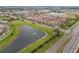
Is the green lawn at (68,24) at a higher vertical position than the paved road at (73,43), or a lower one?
higher

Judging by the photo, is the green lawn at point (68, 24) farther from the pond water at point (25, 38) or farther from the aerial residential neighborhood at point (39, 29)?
the pond water at point (25, 38)

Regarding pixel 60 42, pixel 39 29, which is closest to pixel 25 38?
pixel 39 29

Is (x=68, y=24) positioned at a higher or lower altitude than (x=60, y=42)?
higher

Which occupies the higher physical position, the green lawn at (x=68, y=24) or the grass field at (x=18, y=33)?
the green lawn at (x=68, y=24)

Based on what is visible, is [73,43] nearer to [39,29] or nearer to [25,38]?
[39,29]

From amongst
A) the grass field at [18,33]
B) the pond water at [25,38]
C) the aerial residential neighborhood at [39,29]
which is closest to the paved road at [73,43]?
the aerial residential neighborhood at [39,29]

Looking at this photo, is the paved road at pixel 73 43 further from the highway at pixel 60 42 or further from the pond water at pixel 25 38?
the pond water at pixel 25 38

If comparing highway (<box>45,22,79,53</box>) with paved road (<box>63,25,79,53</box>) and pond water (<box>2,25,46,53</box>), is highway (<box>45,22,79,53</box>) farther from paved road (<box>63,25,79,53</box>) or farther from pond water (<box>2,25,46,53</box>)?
pond water (<box>2,25,46,53</box>)

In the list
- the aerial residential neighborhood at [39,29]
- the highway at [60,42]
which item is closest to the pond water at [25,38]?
the aerial residential neighborhood at [39,29]
